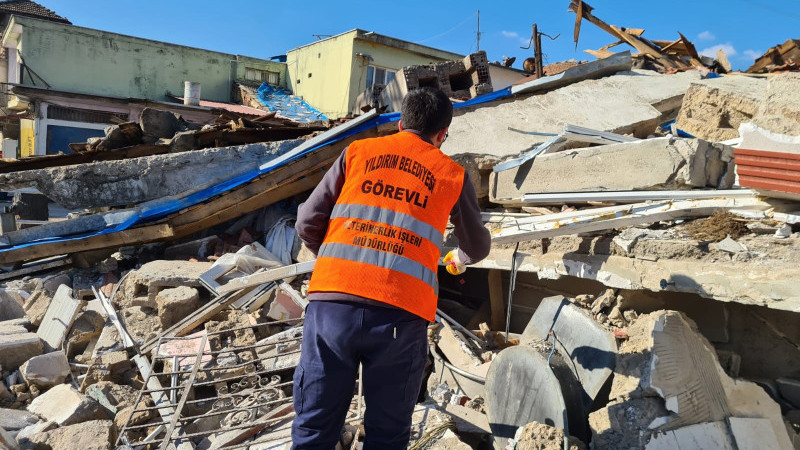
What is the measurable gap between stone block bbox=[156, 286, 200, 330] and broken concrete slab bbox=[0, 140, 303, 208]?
5.36ft

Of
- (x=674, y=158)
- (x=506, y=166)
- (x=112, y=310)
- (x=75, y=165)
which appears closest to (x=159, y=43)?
(x=75, y=165)

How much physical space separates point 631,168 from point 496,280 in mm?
1542

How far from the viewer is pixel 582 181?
4.55 m

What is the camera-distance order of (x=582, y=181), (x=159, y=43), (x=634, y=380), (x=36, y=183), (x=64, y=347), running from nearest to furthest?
(x=634, y=380) → (x=582, y=181) → (x=64, y=347) → (x=36, y=183) → (x=159, y=43)

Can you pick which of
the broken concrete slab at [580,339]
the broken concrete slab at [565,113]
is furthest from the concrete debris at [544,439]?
the broken concrete slab at [565,113]

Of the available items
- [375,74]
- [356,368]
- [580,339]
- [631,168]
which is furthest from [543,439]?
[375,74]

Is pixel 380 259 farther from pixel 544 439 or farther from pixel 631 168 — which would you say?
pixel 631 168

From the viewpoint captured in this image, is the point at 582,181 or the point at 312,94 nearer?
the point at 582,181

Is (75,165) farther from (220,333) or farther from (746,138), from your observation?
(746,138)

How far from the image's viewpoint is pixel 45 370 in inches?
183

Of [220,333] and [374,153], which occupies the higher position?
[374,153]

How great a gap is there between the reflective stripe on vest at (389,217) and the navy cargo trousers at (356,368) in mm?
304

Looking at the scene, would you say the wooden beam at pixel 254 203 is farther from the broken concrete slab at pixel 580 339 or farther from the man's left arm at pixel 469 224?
the man's left arm at pixel 469 224

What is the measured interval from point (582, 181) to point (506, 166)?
803 mm
